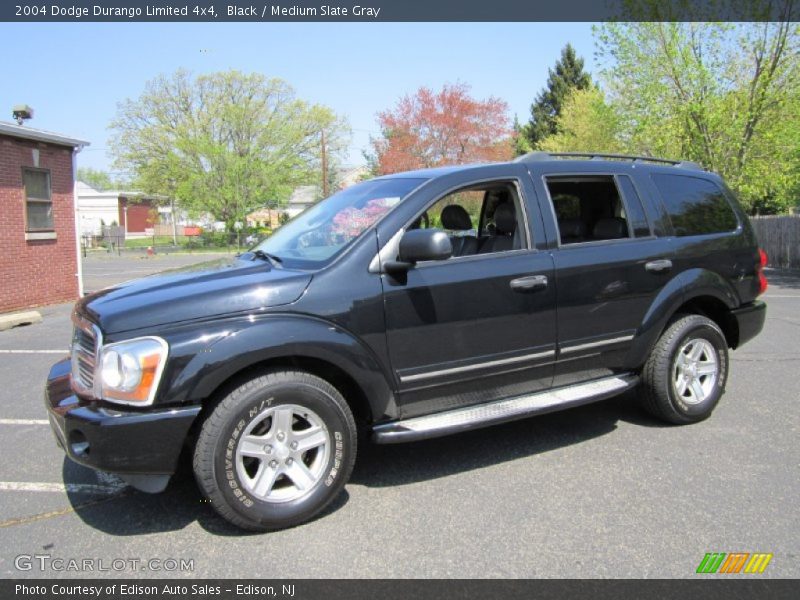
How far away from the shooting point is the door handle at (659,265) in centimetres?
431

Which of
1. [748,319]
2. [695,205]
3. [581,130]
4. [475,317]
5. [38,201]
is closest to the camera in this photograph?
[475,317]

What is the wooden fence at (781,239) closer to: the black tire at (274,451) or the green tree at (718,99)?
the green tree at (718,99)

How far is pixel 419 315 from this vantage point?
349 centimetres

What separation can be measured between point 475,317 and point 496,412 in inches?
22.9

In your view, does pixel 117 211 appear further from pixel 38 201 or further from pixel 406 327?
pixel 406 327

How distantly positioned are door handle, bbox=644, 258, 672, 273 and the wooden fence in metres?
19.0

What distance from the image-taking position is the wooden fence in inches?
792

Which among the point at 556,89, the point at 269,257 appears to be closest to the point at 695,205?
the point at 269,257

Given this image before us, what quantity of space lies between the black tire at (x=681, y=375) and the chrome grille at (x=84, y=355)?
3.59m

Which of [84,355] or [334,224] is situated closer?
[84,355]

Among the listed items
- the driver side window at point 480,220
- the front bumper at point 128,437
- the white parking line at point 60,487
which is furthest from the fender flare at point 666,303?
the white parking line at point 60,487

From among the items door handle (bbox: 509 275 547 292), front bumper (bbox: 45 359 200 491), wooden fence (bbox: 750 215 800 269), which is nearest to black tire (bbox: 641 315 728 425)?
door handle (bbox: 509 275 547 292)
